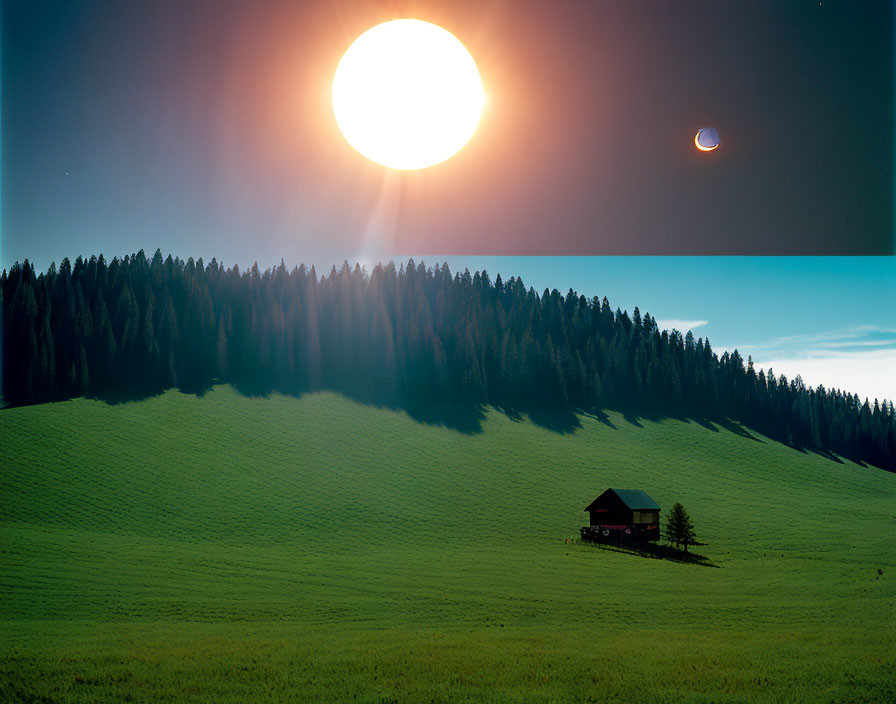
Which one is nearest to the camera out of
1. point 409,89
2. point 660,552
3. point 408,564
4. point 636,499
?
point 409,89

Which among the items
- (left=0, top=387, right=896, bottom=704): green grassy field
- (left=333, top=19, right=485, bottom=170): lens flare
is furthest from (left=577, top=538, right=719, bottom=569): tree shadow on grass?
(left=333, top=19, right=485, bottom=170): lens flare

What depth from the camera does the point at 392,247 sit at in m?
4.72

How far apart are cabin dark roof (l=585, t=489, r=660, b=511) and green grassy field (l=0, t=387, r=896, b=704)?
269 mm

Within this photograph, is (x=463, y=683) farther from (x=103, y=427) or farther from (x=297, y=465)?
(x=103, y=427)

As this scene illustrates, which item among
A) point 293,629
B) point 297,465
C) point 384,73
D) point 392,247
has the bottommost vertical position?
point 293,629

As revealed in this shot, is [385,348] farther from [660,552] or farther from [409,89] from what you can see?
[409,89]

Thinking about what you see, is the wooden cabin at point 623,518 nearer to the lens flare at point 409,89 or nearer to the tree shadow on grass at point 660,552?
the tree shadow on grass at point 660,552

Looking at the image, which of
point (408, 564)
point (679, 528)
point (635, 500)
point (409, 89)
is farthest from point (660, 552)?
point (409, 89)

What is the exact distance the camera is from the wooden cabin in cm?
1081

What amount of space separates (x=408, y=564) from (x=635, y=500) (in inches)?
198

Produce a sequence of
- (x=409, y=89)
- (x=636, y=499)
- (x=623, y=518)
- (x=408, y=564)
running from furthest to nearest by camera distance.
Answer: (x=636, y=499) < (x=623, y=518) < (x=408, y=564) < (x=409, y=89)

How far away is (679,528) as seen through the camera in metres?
10.7

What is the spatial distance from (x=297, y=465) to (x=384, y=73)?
12234mm

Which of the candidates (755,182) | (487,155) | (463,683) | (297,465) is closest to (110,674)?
(463,683)
